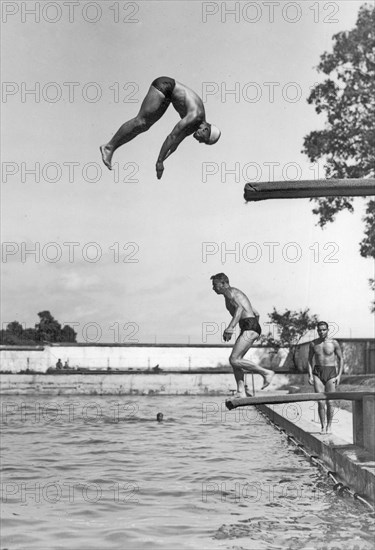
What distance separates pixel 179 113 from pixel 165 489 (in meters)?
13.5

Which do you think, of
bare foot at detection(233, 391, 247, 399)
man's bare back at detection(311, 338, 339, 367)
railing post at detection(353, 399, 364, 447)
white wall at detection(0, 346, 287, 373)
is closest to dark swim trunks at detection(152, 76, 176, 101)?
bare foot at detection(233, 391, 247, 399)

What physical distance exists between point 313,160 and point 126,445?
11.6 meters

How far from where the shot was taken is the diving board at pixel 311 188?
477 cm

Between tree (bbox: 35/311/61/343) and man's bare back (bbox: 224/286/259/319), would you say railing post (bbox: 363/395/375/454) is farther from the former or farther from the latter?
tree (bbox: 35/311/61/343)

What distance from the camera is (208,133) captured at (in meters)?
4.89

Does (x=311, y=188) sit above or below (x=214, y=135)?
below

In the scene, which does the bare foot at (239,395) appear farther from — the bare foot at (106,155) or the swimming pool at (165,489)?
the swimming pool at (165,489)

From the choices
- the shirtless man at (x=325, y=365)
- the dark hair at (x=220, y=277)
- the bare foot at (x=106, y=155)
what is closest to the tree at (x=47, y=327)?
the shirtless man at (x=325, y=365)

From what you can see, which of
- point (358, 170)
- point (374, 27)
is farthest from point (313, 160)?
point (374, 27)

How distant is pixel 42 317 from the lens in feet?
245

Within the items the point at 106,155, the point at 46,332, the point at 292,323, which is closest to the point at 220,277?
the point at 106,155

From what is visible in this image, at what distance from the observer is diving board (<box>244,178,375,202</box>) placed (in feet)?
15.6

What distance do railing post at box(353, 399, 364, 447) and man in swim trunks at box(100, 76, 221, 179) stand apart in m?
9.77

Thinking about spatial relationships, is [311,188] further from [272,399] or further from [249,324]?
[272,399]
